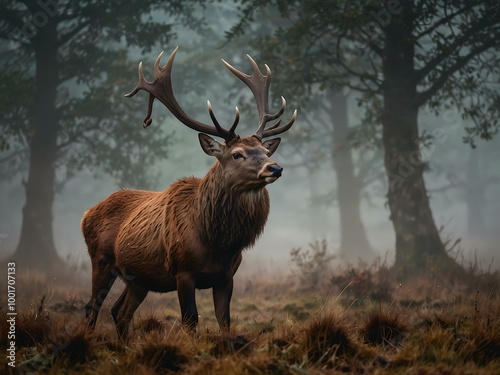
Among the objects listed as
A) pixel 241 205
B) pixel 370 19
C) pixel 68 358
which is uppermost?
pixel 370 19

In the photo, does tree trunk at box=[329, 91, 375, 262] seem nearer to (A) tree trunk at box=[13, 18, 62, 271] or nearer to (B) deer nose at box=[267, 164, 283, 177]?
(A) tree trunk at box=[13, 18, 62, 271]

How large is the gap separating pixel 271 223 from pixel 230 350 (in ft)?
161

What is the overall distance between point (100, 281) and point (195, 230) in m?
1.62

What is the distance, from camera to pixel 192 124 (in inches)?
241

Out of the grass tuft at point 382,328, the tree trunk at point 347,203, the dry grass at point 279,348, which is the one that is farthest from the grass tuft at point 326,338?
the tree trunk at point 347,203

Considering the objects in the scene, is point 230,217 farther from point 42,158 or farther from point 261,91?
point 42,158

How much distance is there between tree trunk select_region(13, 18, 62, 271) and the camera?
15133 millimetres

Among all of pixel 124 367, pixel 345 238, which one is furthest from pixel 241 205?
pixel 345 238

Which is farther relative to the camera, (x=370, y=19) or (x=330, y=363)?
(x=370, y=19)

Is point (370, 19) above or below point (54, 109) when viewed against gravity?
above

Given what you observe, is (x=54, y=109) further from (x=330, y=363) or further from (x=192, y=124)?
(x=330, y=363)

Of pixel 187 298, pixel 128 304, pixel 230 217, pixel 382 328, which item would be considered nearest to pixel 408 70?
pixel 230 217

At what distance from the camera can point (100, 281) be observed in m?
6.65

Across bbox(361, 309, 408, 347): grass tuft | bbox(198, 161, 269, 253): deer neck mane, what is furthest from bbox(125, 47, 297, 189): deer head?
bbox(361, 309, 408, 347): grass tuft
